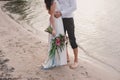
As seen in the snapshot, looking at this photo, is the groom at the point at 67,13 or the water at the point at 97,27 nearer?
the groom at the point at 67,13

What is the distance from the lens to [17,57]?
20.4 feet

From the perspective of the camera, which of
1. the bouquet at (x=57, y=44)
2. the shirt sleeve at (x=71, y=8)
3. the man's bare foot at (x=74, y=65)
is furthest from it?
the man's bare foot at (x=74, y=65)

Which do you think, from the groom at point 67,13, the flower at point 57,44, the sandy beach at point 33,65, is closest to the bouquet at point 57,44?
the flower at point 57,44

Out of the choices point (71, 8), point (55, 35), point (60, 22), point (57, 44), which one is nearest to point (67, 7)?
point (71, 8)

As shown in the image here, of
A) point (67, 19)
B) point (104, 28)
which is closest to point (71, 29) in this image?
point (67, 19)

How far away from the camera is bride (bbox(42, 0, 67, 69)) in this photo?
523cm

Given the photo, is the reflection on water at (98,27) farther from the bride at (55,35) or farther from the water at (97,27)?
the bride at (55,35)

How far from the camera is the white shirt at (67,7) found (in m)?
5.23

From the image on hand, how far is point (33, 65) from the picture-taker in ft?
19.3

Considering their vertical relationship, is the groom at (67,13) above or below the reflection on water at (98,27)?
above

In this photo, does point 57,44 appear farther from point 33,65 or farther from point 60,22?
point 33,65

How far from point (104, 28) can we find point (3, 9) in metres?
4.45

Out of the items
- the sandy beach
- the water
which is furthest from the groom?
the water

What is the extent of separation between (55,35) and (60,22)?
0.24m
